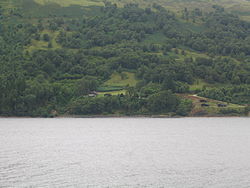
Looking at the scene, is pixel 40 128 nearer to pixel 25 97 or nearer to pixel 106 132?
pixel 106 132

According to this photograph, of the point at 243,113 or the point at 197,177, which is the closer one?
the point at 197,177

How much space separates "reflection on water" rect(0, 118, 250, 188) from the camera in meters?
59.6

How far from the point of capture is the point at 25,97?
169m

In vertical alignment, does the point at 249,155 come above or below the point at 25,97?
above

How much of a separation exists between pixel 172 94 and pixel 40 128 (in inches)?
2332

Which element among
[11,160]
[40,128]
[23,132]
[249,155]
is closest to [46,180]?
[11,160]

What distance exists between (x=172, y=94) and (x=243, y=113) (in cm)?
2548

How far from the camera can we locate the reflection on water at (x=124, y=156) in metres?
59.6

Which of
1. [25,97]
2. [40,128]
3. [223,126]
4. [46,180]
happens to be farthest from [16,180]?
[25,97]

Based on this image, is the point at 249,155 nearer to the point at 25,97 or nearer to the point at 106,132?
the point at 106,132

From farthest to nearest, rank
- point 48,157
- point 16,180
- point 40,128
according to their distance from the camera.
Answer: point 40,128
point 48,157
point 16,180

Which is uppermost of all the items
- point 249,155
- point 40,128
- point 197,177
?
point 197,177

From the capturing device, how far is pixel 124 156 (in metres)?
80.7

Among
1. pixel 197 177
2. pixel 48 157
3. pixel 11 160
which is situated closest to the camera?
pixel 197 177
